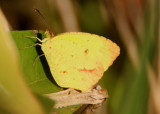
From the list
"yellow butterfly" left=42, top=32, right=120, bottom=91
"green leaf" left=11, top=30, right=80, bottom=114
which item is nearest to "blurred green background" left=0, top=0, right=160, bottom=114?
"yellow butterfly" left=42, top=32, right=120, bottom=91

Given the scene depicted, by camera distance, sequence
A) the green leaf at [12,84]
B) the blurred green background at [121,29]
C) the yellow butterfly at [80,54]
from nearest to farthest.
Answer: the green leaf at [12,84], the yellow butterfly at [80,54], the blurred green background at [121,29]

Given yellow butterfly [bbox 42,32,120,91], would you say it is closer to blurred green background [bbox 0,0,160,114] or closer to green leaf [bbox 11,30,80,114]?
green leaf [bbox 11,30,80,114]

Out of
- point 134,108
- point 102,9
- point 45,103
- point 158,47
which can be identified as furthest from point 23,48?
point 102,9

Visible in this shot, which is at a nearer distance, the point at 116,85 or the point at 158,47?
the point at 158,47

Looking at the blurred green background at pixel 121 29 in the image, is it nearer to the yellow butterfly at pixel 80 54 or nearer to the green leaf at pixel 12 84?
the yellow butterfly at pixel 80 54

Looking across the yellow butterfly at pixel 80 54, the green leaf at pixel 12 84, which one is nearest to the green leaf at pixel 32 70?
the yellow butterfly at pixel 80 54

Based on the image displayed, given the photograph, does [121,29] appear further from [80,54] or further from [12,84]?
[12,84]

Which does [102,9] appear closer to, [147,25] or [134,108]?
[147,25]
